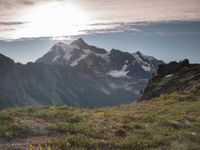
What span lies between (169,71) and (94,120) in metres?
66.7

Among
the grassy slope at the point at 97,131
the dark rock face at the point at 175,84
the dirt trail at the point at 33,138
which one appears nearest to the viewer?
the dirt trail at the point at 33,138

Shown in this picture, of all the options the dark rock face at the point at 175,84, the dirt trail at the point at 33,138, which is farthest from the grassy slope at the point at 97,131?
the dark rock face at the point at 175,84

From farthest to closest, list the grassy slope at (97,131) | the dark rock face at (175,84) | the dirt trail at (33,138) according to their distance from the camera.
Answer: the dark rock face at (175,84)
the grassy slope at (97,131)
the dirt trail at (33,138)

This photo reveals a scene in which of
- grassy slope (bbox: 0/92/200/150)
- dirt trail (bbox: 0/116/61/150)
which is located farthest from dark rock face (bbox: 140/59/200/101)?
dirt trail (bbox: 0/116/61/150)

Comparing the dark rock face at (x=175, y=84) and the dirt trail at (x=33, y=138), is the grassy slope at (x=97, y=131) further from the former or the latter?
the dark rock face at (x=175, y=84)

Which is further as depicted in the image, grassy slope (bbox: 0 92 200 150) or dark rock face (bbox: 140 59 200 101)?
dark rock face (bbox: 140 59 200 101)

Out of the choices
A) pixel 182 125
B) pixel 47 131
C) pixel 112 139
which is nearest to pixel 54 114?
pixel 47 131

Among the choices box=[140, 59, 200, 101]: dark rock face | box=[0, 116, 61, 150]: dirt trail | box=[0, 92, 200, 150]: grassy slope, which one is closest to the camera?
box=[0, 116, 61, 150]: dirt trail

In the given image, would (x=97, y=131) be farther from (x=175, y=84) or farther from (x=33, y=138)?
(x=175, y=84)

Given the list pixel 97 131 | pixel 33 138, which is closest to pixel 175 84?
pixel 97 131

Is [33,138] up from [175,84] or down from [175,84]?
up

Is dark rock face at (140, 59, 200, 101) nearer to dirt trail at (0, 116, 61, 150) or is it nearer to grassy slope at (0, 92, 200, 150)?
grassy slope at (0, 92, 200, 150)

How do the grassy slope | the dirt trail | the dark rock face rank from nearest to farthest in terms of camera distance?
the dirt trail < the grassy slope < the dark rock face

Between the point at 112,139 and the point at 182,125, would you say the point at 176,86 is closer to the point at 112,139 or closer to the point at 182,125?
the point at 182,125
